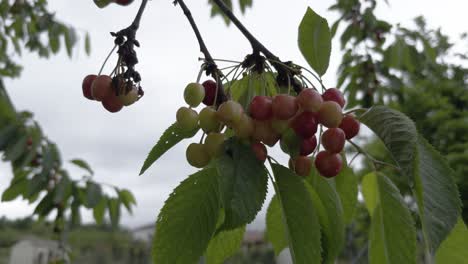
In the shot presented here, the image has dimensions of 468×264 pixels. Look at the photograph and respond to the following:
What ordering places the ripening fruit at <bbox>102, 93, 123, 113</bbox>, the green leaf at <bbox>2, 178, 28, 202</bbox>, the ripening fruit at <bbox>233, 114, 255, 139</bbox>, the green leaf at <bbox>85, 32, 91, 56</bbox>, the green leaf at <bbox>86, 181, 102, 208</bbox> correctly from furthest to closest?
the green leaf at <bbox>85, 32, 91, 56</bbox>, the green leaf at <bbox>2, 178, 28, 202</bbox>, the green leaf at <bbox>86, 181, 102, 208</bbox>, the ripening fruit at <bbox>102, 93, 123, 113</bbox>, the ripening fruit at <bbox>233, 114, 255, 139</bbox>

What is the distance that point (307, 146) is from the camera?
0.60m

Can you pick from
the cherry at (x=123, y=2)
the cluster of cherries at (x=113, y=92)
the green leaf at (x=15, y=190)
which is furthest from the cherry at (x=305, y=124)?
the green leaf at (x=15, y=190)

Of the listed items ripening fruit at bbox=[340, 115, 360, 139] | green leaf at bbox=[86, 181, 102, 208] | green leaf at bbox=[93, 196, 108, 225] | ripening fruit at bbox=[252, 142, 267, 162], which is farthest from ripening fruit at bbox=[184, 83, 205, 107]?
green leaf at bbox=[93, 196, 108, 225]

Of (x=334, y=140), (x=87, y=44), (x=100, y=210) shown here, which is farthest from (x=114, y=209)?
(x=334, y=140)

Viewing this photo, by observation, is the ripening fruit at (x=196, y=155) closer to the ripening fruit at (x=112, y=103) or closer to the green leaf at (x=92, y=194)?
the ripening fruit at (x=112, y=103)

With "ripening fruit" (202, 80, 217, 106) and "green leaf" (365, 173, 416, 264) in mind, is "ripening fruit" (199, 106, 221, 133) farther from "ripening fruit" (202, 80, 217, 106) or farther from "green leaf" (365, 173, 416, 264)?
"green leaf" (365, 173, 416, 264)

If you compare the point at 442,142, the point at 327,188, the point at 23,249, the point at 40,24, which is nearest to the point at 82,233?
the point at 23,249

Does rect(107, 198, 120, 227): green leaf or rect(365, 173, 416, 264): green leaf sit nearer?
rect(365, 173, 416, 264): green leaf

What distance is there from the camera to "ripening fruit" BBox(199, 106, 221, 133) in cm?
55

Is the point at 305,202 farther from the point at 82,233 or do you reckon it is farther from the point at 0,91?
the point at 82,233

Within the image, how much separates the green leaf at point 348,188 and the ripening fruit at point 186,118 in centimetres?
29

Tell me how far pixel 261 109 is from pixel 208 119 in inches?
2.9

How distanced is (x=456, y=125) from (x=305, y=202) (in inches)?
251

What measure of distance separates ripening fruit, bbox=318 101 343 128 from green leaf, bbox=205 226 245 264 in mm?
226
